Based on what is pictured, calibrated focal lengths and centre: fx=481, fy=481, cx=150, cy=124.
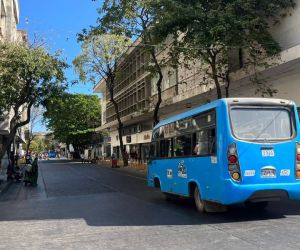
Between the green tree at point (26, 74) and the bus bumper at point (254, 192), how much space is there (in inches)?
612

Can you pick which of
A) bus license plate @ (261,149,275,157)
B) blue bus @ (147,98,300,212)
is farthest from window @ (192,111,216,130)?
bus license plate @ (261,149,275,157)

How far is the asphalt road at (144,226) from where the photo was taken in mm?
8508

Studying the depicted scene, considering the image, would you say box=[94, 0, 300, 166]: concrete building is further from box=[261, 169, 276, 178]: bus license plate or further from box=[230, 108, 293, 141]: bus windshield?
box=[261, 169, 276, 178]: bus license plate

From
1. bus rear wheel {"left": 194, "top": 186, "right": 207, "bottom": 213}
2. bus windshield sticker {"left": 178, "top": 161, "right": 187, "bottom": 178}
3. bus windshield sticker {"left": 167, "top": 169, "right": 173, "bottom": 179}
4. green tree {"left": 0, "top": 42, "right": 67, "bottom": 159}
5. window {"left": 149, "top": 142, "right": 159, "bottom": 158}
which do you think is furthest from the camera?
green tree {"left": 0, "top": 42, "right": 67, "bottom": 159}

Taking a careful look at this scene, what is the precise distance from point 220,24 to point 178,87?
16.1 meters

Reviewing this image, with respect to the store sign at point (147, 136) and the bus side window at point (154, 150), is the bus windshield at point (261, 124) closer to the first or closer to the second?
the bus side window at point (154, 150)

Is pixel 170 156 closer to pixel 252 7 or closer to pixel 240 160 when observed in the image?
pixel 240 160

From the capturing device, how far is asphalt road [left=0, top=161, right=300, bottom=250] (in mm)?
8508

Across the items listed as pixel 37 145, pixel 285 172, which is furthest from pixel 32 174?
pixel 37 145

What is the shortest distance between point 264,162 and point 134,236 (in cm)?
345

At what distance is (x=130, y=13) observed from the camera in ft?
107

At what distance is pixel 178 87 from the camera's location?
34969mm

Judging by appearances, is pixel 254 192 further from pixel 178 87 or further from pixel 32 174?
pixel 178 87

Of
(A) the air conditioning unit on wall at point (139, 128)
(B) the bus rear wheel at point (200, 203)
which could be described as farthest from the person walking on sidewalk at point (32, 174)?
(A) the air conditioning unit on wall at point (139, 128)
